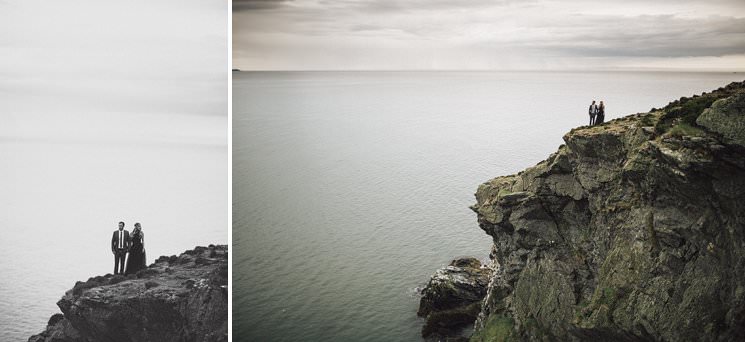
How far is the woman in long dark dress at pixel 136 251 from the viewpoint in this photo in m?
11.3

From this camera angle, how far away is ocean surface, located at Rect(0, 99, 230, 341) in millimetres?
10125

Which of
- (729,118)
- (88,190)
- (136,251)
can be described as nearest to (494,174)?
(729,118)

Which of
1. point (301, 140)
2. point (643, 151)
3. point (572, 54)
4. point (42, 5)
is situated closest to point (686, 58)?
point (572, 54)

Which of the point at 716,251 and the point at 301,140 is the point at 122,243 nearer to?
the point at 716,251

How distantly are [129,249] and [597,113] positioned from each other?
1098cm

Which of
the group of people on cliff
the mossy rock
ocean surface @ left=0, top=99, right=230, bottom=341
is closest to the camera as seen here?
ocean surface @ left=0, top=99, right=230, bottom=341

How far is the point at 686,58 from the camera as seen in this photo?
1428 cm

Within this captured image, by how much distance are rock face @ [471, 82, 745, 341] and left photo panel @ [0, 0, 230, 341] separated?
6536 mm

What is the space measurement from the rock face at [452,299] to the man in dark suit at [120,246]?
802cm

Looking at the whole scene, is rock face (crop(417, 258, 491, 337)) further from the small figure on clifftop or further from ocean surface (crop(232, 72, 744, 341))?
the small figure on clifftop

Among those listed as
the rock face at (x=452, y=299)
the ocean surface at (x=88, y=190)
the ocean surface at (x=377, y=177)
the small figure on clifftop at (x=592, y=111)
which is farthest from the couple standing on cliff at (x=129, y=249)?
the small figure on clifftop at (x=592, y=111)

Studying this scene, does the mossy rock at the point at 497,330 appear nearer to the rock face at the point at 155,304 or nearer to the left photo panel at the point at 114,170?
the rock face at the point at 155,304

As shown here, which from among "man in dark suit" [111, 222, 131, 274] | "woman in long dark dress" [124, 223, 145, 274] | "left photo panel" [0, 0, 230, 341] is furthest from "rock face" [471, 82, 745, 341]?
"man in dark suit" [111, 222, 131, 274]

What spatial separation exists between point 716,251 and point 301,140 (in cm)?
1873
